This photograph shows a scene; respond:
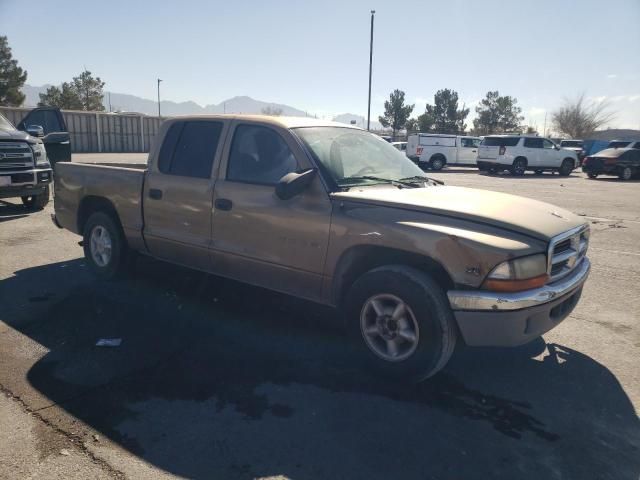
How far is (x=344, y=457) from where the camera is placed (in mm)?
2602

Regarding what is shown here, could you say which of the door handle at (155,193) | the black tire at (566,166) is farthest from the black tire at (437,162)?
the door handle at (155,193)

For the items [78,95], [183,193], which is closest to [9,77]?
[78,95]

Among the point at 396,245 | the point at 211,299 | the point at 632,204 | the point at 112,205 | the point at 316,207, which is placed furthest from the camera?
the point at 632,204

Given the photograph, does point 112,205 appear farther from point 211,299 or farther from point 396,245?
point 396,245

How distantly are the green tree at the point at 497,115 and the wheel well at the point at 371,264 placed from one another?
6296cm

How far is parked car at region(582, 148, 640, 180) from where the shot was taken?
22969 mm

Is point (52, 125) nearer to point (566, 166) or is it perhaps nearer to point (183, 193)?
point (183, 193)

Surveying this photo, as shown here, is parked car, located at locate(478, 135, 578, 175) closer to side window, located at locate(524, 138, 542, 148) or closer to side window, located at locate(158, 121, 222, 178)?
side window, located at locate(524, 138, 542, 148)

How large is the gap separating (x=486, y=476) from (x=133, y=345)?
9.00 feet

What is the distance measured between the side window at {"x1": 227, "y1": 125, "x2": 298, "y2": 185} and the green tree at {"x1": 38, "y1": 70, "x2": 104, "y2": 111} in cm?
5015

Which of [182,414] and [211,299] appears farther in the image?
[211,299]

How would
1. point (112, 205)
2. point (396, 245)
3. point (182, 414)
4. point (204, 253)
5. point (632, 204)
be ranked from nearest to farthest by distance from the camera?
point (182, 414), point (396, 245), point (204, 253), point (112, 205), point (632, 204)

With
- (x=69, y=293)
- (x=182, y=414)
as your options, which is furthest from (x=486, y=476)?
(x=69, y=293)

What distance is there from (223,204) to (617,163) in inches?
948
